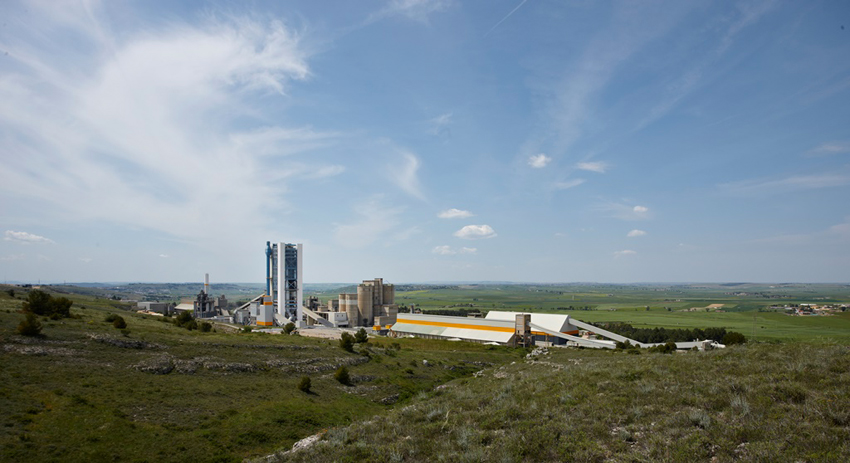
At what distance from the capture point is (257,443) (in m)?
24.1

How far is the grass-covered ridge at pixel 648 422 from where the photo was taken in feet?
36.0

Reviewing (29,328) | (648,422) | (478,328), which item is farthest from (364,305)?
(648,422)

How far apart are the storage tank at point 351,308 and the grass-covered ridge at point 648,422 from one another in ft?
303

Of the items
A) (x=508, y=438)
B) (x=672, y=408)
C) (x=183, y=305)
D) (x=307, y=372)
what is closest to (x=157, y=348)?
(x=307, y=372)

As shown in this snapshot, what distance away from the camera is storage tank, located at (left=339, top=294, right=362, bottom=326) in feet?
357

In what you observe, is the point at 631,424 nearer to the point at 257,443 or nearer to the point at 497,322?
the point at 257,443

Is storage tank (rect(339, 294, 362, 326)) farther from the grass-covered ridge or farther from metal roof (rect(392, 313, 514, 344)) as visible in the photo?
the grass-covered ridge

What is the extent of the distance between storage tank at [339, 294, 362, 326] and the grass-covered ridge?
92.3m

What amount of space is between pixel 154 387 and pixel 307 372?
13.6 metres

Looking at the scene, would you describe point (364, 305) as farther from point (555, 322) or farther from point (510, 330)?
point (555, 322)

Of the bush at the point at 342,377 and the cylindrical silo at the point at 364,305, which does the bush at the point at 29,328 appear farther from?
the cylindrical silo at the point at 364,305

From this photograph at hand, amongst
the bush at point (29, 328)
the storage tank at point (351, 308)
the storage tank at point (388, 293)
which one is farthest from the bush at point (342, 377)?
the storage tank at point (388, 293)

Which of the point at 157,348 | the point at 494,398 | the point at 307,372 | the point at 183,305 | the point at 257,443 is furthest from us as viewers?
the point at 183,305

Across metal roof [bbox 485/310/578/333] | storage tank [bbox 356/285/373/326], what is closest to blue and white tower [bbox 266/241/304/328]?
storage tank [bbox 356/285/373/326]
